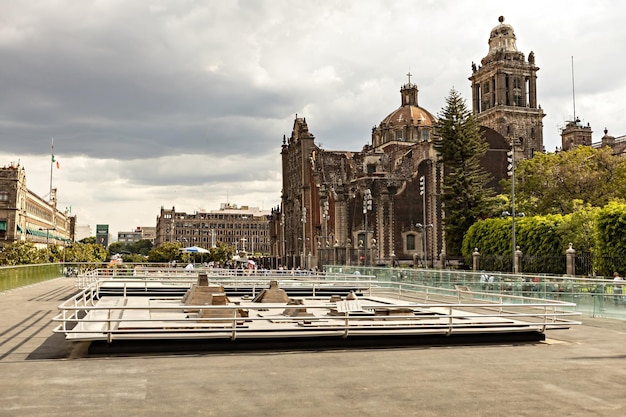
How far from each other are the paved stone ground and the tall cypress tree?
5116 centimetres

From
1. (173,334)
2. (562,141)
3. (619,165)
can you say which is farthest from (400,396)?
(562,141)

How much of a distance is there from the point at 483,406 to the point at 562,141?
135852 mm

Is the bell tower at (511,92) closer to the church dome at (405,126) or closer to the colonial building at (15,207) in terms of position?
the church dome at (405,126)

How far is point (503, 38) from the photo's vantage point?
105312mm

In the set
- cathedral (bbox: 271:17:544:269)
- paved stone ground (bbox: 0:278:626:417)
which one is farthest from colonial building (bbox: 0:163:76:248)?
paved stone ground (bbox: 0:278:626:417)

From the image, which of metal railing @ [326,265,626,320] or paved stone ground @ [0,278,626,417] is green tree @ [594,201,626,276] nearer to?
metal railing @ [326,265,626,320]

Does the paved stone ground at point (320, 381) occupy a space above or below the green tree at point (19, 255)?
below

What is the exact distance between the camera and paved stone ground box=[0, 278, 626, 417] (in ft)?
28.8

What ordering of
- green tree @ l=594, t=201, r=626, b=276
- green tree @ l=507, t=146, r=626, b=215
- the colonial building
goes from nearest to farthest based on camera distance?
1. green tree @ l=594, t=201, r=626, b=276
2. green tree @ l=507, t=146, r=626, b=215
3. the colonial building

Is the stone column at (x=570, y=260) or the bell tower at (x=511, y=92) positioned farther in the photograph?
the bell tower at (x=511, y=92)

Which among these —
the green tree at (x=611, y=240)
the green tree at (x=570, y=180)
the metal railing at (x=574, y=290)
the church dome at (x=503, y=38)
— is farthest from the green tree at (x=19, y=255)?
the church dome at (x=503, y=38)

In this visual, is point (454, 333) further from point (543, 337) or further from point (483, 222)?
point (483, 222)

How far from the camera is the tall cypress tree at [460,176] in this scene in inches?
2586

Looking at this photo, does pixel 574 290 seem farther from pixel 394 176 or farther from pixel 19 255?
pixel 394 176
